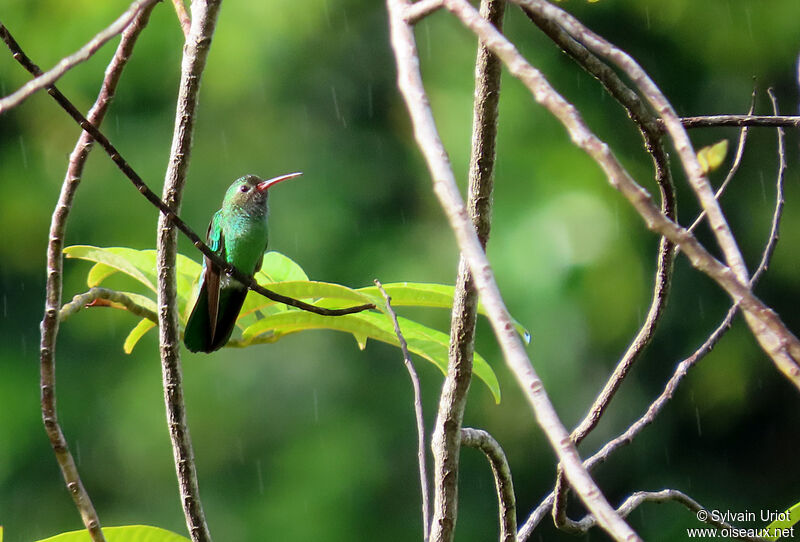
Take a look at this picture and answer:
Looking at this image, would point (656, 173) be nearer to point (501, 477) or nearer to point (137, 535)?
point (501, 477)

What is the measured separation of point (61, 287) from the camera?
1.06 meters

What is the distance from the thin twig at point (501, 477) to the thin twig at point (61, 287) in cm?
42

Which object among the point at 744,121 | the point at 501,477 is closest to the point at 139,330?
the point at 501,477

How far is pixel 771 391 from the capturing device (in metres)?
5.33

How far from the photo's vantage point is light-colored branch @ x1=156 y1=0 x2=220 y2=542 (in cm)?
103

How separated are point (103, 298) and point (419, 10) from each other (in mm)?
705

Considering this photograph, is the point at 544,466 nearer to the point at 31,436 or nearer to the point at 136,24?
the point at 31,436

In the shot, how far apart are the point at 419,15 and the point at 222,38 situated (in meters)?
4.30

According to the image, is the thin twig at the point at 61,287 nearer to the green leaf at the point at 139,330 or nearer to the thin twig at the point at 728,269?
the green leaf at the point at 139,330

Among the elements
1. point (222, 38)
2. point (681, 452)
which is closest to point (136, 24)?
point (222, 38)

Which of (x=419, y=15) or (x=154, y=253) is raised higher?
(x=154, y=253)

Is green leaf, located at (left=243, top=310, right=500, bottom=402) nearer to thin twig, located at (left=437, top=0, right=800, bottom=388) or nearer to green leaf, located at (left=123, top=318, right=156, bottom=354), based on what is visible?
green leaf, located at (left=123, top=318, right=156, bottom=354)

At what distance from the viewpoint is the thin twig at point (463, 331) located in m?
0.97

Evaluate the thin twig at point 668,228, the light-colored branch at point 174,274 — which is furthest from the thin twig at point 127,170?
the thin twig at point 668,228
